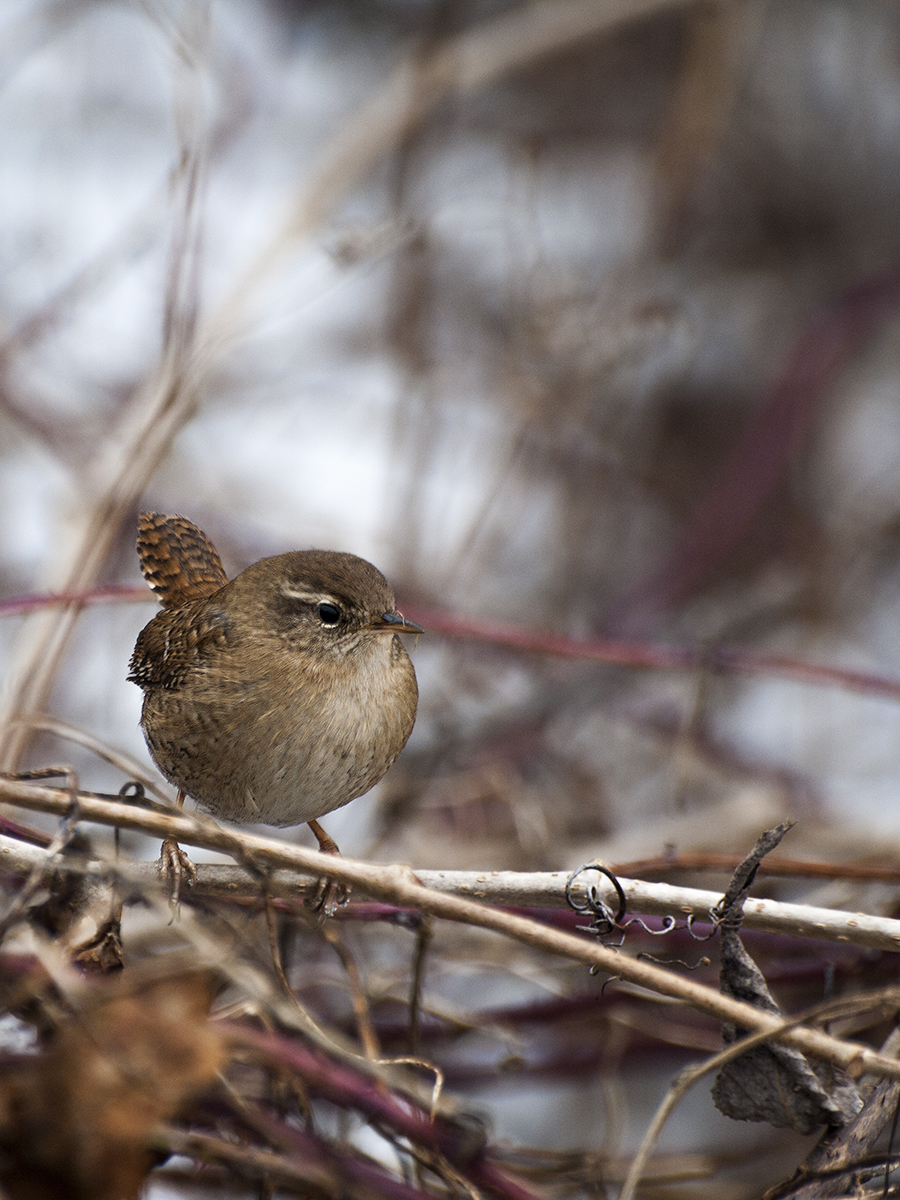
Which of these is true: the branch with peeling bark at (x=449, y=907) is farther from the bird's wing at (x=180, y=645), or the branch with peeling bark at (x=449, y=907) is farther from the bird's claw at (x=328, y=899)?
the bird's wing at (x=180, y=645)

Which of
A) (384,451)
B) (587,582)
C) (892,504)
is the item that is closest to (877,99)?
(892,504)

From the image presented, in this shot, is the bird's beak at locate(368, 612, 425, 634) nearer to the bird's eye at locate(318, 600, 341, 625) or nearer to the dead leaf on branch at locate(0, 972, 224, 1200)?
the bird's eye at locate(318, 600, 341, 625)

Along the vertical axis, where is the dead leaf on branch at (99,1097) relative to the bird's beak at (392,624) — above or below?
below

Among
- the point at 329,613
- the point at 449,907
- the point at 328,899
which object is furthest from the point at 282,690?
the point at 449,907

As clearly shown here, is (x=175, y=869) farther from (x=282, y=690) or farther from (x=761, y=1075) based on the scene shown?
(x=761, y=1075)

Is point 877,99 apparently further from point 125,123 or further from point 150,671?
point 150,671

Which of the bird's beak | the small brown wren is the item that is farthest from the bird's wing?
the bird's beak

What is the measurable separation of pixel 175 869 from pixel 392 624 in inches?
26.5

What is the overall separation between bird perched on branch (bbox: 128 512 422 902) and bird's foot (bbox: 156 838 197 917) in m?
0.11

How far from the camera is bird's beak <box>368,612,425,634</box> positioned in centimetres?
236

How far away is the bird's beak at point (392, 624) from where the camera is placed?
7.73ft

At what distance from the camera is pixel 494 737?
12.5 ft

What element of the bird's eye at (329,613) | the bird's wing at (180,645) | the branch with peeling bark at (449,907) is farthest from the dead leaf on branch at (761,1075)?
the bird's wing at (180,645)

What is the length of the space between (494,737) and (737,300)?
334cm
